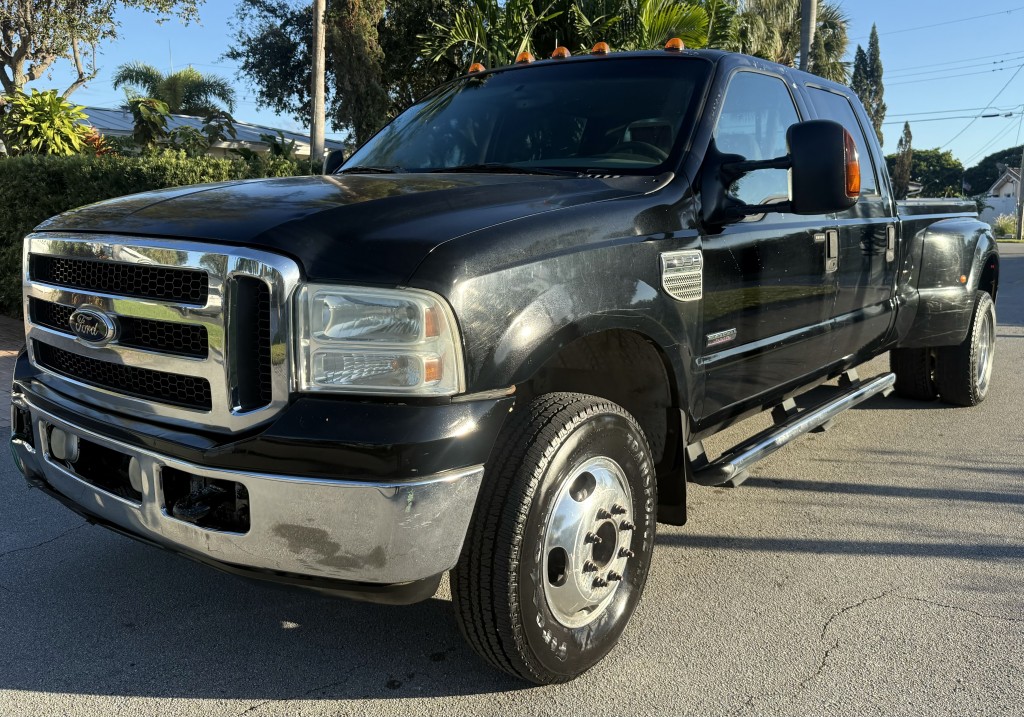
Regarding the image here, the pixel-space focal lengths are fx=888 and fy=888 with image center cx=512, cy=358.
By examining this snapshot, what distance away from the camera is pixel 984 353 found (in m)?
6.02

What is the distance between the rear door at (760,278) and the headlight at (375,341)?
4.05 ft

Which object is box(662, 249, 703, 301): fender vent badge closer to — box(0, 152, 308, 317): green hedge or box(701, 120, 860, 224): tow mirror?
box(701, 120, 860, 224): tow mirror

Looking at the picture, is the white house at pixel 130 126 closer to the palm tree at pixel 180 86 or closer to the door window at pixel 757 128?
the palm tree at pixel 180 86

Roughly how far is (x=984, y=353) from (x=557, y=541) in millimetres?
4734

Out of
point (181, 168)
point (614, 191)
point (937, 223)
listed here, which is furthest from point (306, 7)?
point (614, 191)

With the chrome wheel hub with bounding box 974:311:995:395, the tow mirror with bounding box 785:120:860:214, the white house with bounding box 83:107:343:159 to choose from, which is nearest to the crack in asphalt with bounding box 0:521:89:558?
the tow mirror with bounding box 785:120:860:214

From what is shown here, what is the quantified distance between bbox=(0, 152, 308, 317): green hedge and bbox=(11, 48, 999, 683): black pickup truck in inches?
202

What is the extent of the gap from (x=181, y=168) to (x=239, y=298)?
6375 mm

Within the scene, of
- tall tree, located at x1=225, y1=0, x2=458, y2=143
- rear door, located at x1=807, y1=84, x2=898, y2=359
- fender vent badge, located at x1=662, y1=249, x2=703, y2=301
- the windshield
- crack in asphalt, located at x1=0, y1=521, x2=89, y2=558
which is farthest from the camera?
tall tree, located at x1=225, y1=0, x2=458, y2=143

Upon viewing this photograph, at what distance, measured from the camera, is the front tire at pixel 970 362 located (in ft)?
18.6

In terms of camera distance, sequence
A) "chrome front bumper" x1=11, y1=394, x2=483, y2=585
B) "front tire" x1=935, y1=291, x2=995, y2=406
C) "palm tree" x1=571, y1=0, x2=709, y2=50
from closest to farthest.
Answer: "chrome front bumper" x1=11, y1=394, x2=483, y2=585 < "front tire" x1=935, y1=291, x2=995, y2=406 < "palm tree" x1=571, y1=0, x2=709, y2=50

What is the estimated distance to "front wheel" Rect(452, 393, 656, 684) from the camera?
89.9 inches

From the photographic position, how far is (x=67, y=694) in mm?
2535

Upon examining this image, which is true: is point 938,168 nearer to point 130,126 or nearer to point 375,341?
point 130,126
